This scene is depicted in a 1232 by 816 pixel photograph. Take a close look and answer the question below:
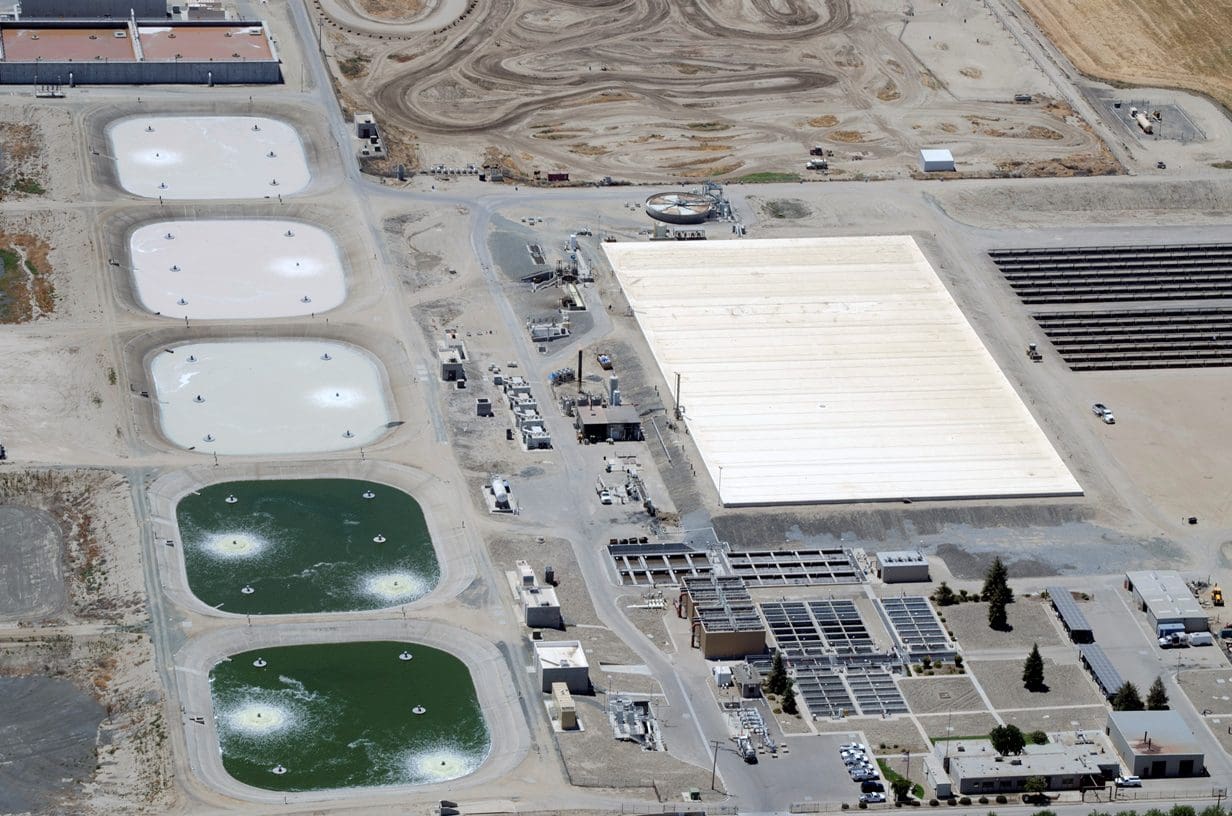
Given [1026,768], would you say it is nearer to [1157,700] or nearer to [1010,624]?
[1157,700]

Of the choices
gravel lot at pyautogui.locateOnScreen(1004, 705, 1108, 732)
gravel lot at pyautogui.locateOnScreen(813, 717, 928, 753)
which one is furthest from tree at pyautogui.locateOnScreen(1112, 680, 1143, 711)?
gravel lot at pyautogui.locateOnScreen(813, 717, 928, 753)

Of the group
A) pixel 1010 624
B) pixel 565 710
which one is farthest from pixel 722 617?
pixel 1010 624

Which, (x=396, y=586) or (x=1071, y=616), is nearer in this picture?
(x=396, y=586)

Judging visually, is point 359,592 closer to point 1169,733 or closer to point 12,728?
point 12,728

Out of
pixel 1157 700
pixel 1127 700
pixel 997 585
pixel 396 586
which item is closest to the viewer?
pixel 1157 700

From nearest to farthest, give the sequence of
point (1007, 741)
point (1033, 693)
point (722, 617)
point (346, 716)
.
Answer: point (1007, 741)
point (346, 716)
point (1033, 693)
point (722, 617)

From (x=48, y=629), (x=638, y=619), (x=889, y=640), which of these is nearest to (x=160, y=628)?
(x=48, y=629)

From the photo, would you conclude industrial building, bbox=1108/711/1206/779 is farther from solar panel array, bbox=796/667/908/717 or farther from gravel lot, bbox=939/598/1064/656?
solar panel array, bbox=796/667/908/717
